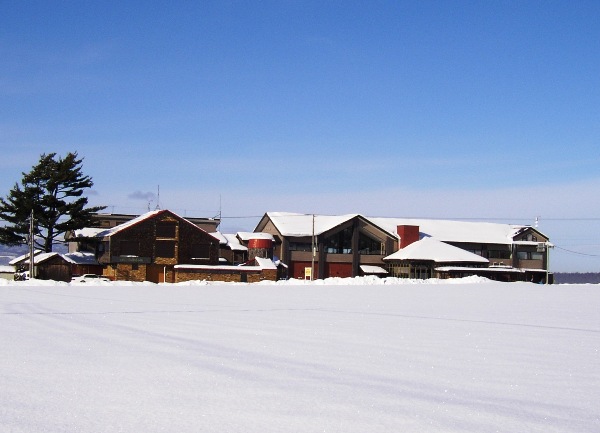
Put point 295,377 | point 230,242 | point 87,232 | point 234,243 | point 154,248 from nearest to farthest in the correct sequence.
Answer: point 295,377 < point 154,248 < point 87,232 < point 230,242 < point 234,243

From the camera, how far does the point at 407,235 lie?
75625mm

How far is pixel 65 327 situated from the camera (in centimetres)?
1374

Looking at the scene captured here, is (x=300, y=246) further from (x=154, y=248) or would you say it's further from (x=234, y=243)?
(x=154, y=248)

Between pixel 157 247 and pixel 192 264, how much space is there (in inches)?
144

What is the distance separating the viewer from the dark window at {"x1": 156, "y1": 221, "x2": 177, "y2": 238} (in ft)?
208

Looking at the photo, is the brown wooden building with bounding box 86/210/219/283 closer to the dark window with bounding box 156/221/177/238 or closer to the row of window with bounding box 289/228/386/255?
the dark window with bounding box 156/221/177/238

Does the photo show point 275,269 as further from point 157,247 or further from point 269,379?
point 269,379

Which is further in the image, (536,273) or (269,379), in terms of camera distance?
(536,273)

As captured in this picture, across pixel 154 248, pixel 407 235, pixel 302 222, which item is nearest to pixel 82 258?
pixel 154 248

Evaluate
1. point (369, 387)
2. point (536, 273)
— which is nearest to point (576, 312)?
point (369, 387)

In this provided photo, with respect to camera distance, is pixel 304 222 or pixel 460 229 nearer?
pixel 304 222

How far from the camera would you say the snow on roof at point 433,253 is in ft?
226

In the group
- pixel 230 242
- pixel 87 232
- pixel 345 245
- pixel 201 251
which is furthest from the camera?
pixel 230 242

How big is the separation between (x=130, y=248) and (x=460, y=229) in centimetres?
4039
